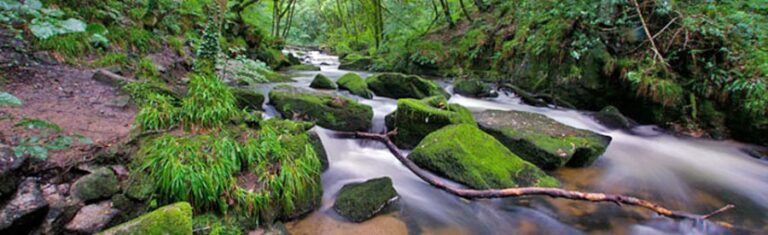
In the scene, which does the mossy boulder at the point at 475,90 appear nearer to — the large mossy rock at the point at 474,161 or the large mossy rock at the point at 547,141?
the large mossy rock at the point at 547,141

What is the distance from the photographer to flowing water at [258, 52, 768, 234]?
3.34m

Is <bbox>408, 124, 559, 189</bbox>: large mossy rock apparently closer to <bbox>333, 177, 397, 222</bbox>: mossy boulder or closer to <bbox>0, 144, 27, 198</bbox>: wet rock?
<bbox>333, 177, 397, 222</bbox>: mossy boulder

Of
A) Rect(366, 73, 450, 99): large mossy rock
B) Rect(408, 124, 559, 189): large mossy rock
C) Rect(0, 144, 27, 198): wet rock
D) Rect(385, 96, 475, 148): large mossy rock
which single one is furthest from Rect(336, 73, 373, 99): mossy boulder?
Rect(0, 144, 27, 198): wet rock

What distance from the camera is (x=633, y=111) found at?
6512mm

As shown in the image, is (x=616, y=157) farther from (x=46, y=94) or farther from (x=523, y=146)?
(x=46, y=94)

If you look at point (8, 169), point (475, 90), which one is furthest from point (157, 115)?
point (475, 90)

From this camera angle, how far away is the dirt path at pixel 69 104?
296 cm

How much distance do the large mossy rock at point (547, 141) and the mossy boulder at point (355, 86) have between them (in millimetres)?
3004

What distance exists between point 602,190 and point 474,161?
1.68 m

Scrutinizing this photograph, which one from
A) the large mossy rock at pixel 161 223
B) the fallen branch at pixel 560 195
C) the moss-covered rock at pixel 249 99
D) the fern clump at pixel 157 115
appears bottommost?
the fallen branch at pixel 560 195

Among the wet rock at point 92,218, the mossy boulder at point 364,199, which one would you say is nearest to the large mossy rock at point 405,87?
the mossy boulder at point 364,199

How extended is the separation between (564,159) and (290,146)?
3427mm

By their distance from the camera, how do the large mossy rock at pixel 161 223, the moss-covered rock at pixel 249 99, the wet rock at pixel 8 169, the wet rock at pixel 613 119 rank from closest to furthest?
the large mossy rock at pixel 161 223, the wet rock at pixel 8 169, the moss-covered rock at pixel 249 99, the wet rock at pixel 613 119

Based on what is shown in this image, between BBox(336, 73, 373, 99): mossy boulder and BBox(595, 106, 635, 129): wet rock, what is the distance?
4614 mm
